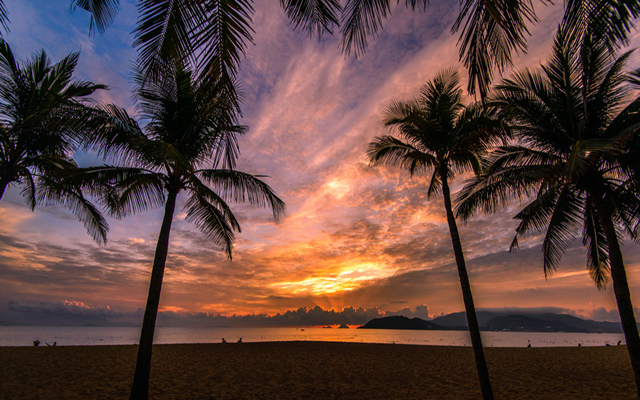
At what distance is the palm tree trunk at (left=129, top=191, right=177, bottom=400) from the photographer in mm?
6152

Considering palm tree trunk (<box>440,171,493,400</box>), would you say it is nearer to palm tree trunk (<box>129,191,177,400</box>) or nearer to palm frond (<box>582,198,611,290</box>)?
palm frond (<box>582,198,611,290</box>)

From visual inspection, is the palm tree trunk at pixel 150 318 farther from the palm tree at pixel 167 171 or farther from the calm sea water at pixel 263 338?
the calm sea water at pixel 263 338

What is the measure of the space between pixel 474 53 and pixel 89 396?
10.2m

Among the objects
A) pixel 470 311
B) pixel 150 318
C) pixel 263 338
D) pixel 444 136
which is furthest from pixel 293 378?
pixel 263 338

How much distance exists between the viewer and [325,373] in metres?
10.7

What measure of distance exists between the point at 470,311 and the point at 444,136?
→ 15.7 feet

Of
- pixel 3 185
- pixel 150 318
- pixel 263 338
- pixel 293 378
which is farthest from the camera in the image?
pixel 263 338

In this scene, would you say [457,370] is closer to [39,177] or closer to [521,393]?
[521,393]

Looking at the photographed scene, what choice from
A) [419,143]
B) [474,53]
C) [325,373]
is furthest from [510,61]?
[325,373]

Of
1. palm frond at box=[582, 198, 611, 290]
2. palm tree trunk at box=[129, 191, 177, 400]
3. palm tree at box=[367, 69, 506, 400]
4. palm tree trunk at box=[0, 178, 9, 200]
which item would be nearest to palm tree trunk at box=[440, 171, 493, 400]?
palm tree at box=[367, 69, 506, 400]

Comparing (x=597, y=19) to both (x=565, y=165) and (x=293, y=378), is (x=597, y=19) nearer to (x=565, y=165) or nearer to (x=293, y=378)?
(x=565, y=165)

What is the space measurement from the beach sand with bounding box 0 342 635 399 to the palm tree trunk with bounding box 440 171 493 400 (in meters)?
1.66

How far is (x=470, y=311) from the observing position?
688cm

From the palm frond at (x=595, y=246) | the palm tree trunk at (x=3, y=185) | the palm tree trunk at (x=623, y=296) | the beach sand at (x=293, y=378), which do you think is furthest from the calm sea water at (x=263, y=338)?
the palm tree trunk at (x=623, y=296)
